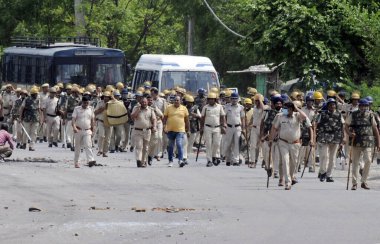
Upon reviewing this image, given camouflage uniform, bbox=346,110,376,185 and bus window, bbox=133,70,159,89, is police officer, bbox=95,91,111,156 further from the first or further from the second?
camouflage uniform, bbox=346,110,376,185

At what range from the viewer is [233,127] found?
31.7 meters

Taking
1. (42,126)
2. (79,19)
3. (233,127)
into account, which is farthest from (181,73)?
(79,19)

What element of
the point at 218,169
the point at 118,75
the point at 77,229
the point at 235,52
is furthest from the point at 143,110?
the point at 235,52

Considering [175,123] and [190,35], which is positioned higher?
[190,35]

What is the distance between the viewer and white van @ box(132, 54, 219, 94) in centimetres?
4025

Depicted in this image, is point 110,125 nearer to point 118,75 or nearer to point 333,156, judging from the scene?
point 333,156

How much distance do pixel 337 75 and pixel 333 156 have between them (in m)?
10.9

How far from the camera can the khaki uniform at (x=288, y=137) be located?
24.6m

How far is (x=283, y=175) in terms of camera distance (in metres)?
25.1

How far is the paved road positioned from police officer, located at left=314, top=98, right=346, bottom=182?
0.40m

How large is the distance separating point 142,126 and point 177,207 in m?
9.60

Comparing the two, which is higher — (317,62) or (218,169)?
(317,62)

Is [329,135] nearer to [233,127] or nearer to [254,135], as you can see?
[254,135]

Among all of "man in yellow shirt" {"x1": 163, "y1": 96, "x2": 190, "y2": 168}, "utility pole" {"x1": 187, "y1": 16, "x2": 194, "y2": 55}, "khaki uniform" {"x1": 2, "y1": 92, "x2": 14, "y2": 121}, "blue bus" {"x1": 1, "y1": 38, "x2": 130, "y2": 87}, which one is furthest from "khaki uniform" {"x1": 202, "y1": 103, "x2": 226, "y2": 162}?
"utility pole" {"x1": 187, "y1": 16, "x2": 194, "y2": 55}
